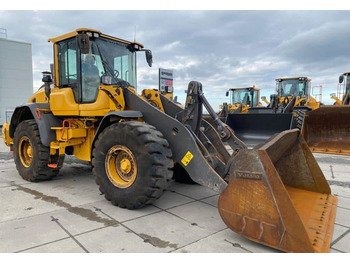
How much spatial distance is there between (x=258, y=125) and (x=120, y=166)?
563 cm

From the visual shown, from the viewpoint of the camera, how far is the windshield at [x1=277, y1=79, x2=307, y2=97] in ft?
49.7

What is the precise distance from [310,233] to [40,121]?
4788 mm

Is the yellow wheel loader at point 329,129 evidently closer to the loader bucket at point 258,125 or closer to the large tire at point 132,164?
the loader bucket at point 258,125

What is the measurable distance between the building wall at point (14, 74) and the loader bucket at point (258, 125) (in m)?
21.9

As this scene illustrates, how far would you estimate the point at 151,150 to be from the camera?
3.53m

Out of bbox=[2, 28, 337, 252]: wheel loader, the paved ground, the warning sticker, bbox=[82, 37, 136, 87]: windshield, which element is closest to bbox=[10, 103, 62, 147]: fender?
bbox=[2, 28, 337, 252]: wheel loader

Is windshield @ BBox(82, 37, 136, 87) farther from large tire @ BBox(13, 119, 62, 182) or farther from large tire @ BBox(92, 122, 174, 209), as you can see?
large tire @ BBox(13, 119, 62, 182)

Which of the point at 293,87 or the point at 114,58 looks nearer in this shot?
the point at 114,58

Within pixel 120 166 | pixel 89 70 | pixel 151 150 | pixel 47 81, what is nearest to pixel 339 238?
pixel 151 150

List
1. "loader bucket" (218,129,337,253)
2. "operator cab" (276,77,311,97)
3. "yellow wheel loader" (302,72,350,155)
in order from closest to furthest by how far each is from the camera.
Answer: "loader bucket" (218,129,337,253), "yellow wheel loader" (302,72,350,155), "operator cab" (276,77,311,97)

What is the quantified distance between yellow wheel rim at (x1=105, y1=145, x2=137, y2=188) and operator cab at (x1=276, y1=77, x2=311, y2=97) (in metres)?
13.5

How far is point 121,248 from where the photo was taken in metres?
2.79

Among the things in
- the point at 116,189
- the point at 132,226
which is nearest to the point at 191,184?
the point at 116,189

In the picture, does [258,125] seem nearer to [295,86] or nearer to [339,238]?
[339,238]
